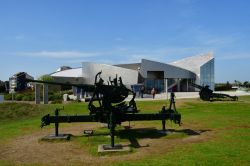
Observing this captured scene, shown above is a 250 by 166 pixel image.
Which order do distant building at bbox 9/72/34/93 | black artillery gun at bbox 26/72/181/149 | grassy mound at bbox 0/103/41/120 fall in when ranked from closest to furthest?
distant building at bbox 9/72/34/93 → black artillery gun at bbox 26/72/181/149 → grassy mound at bbox 0/103/41/120

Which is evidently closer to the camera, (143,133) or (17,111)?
(143,133)

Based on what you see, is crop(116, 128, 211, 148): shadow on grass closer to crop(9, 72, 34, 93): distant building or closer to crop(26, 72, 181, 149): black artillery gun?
crop(26, 72, 181, 149): black artillery gun

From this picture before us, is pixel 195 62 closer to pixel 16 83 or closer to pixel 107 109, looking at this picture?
pixel 107 109

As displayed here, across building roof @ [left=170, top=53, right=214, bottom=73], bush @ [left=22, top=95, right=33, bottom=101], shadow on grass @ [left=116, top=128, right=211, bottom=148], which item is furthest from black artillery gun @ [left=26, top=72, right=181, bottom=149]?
building roof @ [left=170, top=53, right=214, bottom=73]

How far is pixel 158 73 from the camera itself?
82312mm

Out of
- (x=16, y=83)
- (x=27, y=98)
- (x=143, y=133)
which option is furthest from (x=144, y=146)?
(x=27, y=98)

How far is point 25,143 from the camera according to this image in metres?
12.8

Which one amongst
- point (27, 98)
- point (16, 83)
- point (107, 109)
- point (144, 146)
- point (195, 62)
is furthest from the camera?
point (195, 62)

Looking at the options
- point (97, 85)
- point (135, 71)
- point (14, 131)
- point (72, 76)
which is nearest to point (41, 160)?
point (97, 85)

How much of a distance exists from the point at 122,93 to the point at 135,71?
6330cm

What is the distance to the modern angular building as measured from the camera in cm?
7775

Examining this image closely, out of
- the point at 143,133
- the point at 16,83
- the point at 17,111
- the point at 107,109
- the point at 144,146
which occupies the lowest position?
the point at 144,146

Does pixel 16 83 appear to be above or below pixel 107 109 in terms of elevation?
above

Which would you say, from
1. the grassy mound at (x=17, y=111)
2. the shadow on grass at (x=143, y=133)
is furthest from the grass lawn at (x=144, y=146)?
the grassy mound at (x=17, y=111)
